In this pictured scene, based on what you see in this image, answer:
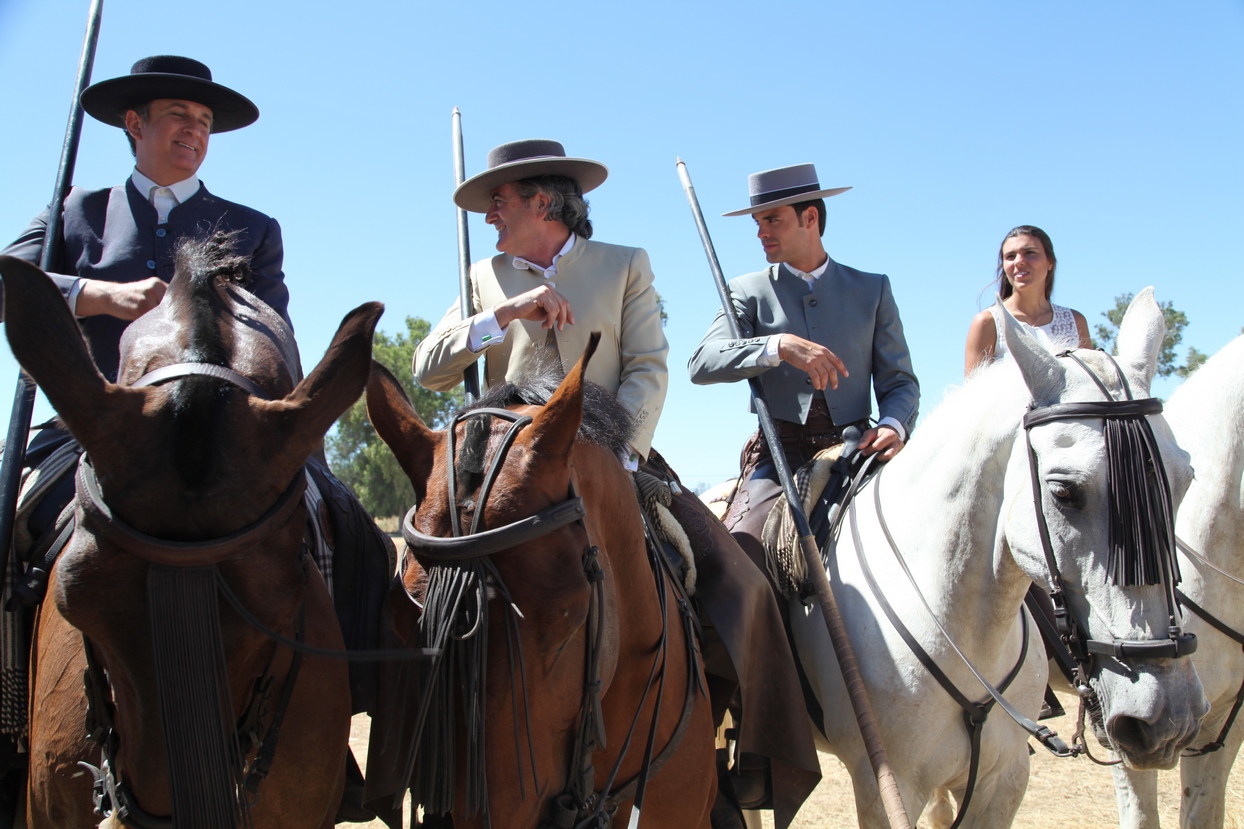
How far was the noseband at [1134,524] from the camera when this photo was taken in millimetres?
3152

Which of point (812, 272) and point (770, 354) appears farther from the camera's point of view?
point (812, 272)

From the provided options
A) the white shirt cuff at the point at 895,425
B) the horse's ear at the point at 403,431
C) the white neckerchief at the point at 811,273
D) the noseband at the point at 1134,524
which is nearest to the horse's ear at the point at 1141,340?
the noseband at the point at 1134,524

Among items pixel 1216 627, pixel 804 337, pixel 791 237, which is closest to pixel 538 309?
pixel 804 337

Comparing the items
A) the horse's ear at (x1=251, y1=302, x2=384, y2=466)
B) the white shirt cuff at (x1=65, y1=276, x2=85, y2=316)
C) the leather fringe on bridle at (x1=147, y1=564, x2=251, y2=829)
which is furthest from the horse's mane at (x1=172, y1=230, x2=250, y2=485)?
the white shirt cuff at (x1=65, y1=276, x2=85, y2=316)

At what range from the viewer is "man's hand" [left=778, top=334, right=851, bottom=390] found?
14.5ft

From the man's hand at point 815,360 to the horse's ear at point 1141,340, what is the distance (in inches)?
44.1

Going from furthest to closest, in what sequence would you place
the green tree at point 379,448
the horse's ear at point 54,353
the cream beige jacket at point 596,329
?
the green tree at point 379,448 < the cream beige jacket at point 596,329 < the horse's ear at point 54,353

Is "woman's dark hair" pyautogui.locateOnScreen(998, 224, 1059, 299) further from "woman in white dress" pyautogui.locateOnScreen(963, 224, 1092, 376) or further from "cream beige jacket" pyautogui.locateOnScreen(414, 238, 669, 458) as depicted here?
"cream beige jacket" pyautogui.locateOnScreen(414, 238, 669, 458)

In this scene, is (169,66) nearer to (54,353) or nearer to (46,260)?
(46,260)

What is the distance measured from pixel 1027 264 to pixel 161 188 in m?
4.82

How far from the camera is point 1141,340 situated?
12.2ft

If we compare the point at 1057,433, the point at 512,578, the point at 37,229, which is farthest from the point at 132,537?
the point at 1057,433

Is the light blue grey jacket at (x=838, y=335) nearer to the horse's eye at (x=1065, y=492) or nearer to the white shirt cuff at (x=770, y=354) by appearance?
the white shirt cuff at (x=770, y=354)

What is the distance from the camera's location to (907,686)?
3912 mm
